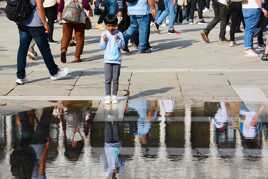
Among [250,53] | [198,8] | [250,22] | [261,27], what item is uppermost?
[250,22]

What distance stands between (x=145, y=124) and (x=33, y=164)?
2.11 meters

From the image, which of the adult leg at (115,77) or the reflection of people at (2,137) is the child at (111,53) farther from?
the reflection of people at (2,137)

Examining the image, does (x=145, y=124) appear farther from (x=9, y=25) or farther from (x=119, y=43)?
(x=9, y=25)

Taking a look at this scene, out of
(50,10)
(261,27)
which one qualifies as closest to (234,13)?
(261,27)

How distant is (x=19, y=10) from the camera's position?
36.1 ft

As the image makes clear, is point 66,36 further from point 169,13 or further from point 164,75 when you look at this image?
point 169,13

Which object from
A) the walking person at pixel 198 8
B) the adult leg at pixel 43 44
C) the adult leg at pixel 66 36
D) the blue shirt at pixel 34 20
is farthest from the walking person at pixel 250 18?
the walking person at pixel 198 8

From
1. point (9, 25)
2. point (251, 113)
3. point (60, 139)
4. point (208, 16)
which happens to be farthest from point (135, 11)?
point (208, 16)

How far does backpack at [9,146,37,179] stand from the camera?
20.7ft

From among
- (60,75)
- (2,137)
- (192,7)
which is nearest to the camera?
(2,137)

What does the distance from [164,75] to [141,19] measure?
125 inches

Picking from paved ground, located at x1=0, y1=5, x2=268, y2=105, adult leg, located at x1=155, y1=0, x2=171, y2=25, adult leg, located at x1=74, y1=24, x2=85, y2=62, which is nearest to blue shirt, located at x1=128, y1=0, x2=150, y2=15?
paved ground, located at x1=0, y1=5, x2=268, y2=105

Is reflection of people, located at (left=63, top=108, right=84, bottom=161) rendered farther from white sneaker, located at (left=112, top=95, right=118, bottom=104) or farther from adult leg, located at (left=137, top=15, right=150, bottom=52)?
adult leg, located at (left=137, top=15, right=150, bottom=52)

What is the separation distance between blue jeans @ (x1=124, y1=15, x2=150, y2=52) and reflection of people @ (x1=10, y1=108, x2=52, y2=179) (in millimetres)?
6237
